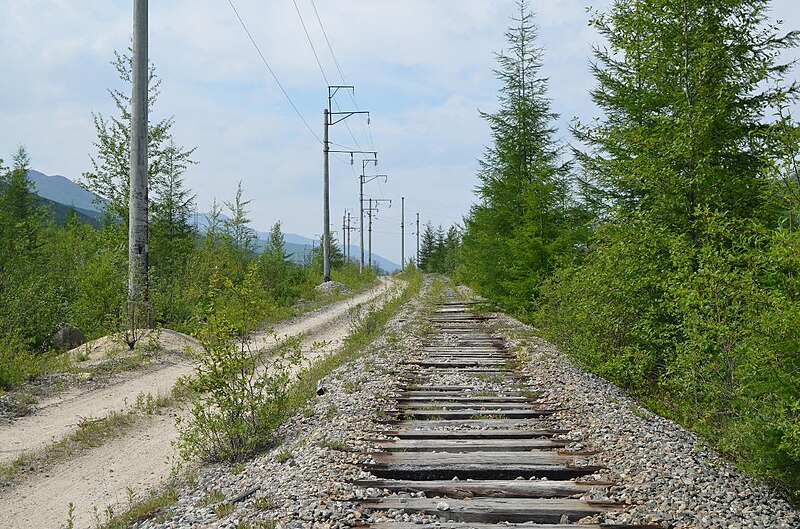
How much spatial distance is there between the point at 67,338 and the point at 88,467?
6.35 meters

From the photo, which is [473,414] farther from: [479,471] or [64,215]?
[64,215]

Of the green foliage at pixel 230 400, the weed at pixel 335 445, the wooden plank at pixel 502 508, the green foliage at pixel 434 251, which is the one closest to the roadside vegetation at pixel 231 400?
the green foliage at pixel 230 400

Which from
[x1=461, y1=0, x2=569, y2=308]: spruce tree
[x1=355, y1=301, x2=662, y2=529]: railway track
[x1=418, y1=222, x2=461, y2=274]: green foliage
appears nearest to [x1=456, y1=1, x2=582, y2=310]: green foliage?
[x1=461, y1=0, x2=569, y2=308]: spruce tree

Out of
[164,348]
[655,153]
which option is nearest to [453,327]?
[164,348]

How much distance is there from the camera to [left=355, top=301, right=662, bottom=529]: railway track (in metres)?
4.07

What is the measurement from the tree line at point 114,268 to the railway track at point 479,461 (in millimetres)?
2299

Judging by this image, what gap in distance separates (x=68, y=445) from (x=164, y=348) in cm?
543

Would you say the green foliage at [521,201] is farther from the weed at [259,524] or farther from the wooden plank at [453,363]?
the weed at [259,524]

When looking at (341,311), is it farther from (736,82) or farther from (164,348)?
(736,82)

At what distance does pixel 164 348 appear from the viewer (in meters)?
11.9

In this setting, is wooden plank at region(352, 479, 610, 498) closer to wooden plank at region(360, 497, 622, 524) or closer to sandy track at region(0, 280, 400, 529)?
wooden plank at region(360, 497, 622, 524)

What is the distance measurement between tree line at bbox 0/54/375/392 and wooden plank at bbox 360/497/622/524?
2.96 meters

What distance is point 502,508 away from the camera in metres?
4.10

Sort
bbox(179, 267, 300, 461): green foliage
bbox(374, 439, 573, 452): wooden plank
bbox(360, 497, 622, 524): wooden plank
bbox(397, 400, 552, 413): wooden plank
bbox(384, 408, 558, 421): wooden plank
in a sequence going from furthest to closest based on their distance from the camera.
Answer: bbox(397, 400, 552, 413): wooden plank → bbox(384, 408, 558, 421): wooden plank → bbox(179, 267, 300, 461): green foliage → bbox(374, 439, 573, 452): wooden plank → bbox(360, 497, 622, 524): wooden plank
